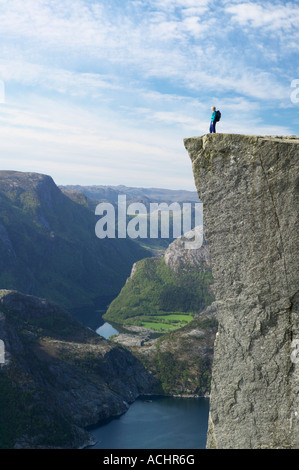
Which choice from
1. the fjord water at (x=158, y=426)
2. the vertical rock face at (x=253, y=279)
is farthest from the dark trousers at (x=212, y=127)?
the fjord water at (x=158, y=426)

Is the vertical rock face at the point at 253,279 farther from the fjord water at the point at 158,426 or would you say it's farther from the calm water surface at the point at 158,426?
the fjord water at the point at 158,426

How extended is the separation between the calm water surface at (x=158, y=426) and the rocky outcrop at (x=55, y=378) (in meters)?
3.34

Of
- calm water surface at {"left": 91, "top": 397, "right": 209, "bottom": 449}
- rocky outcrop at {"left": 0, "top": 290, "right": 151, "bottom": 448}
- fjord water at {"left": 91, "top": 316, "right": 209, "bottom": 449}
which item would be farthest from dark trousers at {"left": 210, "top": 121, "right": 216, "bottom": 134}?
fjord water at {"left": 91, "top": 316, "right": 209, "bottom": 449}

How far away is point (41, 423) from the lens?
285ft

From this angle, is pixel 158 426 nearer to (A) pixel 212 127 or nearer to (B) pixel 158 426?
(B) pixel 158 426

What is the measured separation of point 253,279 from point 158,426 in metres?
98.7

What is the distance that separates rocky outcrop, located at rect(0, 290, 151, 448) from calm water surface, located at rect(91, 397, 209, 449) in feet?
11.0

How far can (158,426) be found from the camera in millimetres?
102062

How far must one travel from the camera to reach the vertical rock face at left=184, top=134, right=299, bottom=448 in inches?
470

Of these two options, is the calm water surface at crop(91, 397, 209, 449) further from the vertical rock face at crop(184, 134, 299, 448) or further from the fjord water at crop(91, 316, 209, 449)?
the vertical rock face at crop(184, 134, 299, 448)

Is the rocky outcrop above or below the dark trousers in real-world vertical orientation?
below

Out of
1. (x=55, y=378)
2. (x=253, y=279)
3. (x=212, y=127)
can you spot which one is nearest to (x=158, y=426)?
(x=55, y=378)
